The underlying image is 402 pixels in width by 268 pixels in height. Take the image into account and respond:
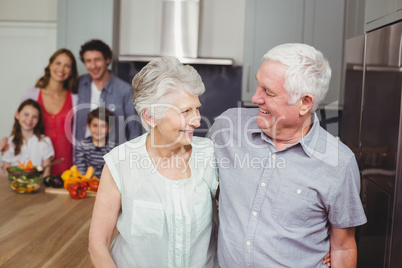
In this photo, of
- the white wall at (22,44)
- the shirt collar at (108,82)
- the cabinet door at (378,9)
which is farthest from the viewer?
the white wall at (22,44)

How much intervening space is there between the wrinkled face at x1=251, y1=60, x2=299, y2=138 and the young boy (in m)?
2.06

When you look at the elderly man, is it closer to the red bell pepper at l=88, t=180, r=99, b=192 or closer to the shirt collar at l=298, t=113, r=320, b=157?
the shirt collar at l=298, t=113, r=320, b=157

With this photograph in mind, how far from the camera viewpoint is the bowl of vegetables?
2.34m

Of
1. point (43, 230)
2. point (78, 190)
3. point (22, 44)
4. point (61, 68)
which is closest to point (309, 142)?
point (43, 230)

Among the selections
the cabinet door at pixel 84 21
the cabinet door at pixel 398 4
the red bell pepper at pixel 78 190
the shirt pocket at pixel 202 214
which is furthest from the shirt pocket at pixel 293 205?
the cabinet door at pixel 84 21

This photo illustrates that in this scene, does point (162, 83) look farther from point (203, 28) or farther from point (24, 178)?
point (203, 28)

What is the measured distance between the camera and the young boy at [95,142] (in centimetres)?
333

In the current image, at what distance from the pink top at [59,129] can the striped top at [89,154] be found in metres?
0.29

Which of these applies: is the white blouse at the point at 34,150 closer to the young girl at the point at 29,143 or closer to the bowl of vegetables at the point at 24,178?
the young girl at the point at 29,143

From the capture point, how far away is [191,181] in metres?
1.47

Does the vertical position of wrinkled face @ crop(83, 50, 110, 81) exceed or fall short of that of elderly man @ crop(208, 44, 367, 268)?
it exceeds it

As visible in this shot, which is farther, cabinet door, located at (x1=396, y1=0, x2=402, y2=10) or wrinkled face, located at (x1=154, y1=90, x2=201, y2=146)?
cabinet door, located at (x1=396, y1=0, x2=402, y2=10)

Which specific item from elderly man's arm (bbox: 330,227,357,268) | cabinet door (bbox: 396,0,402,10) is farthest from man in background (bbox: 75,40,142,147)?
elderly man's arm (bbox: 330,227,357,268)

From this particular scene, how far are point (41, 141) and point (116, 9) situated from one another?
1.26 metres
